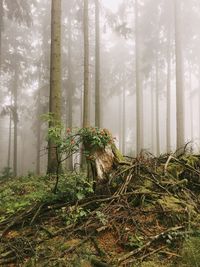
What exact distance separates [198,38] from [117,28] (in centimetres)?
784

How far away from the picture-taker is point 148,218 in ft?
13.7

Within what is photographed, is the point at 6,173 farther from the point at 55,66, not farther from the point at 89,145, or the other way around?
the point at 89,145

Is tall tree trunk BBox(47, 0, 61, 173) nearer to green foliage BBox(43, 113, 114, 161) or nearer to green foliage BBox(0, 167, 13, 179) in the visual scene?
green foliage BBox(0, 167, 13, 179)

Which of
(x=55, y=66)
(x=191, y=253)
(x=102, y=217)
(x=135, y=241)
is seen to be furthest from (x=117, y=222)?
(x=55, y=66)

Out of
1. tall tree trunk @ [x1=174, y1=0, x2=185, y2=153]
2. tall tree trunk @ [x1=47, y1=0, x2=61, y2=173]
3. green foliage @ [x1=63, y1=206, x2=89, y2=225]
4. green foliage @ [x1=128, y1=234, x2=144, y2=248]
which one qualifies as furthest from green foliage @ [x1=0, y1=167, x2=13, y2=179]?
green foliage @ [x1=128, y1=234, x2=144, y2=248]

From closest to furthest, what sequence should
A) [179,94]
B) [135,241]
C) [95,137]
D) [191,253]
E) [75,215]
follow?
[191,253], [135,241], [75,215], [95,137], [179,94]

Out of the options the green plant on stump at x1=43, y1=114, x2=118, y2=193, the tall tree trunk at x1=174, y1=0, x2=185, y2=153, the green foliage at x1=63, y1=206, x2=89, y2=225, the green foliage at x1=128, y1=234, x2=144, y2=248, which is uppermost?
the tall tree trunk at x1=174, y1=0, x2=185, y2=153

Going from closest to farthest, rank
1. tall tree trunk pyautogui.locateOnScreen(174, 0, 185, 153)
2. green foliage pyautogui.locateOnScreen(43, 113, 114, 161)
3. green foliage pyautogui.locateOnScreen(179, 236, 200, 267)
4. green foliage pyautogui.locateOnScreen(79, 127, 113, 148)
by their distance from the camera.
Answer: green foliage pyautogui.locateOnScreen(179, 236, 200, 267) → green foliage pyautogui.locateOnScreen(43, 113, 114, 161) → green foliage pyautogui.locateOnScreen(79, 127, 113, 148) → tall tree trunk pyautogui.locateOnScreen(174, 0, 185, 153)

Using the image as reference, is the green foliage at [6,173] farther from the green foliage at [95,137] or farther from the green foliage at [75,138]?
the green foliage at [95,137]

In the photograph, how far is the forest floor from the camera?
3297 millimetres

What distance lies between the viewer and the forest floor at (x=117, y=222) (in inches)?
130

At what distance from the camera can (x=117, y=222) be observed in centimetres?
406

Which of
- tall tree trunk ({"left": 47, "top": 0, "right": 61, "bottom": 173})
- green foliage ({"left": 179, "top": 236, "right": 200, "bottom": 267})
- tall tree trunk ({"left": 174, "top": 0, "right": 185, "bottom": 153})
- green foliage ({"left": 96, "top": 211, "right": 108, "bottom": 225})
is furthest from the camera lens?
tall tree trunk ({"left": 174, "top": 0, "right": 185, "bottom": 153})

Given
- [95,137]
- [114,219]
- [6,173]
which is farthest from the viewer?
[6,173]
